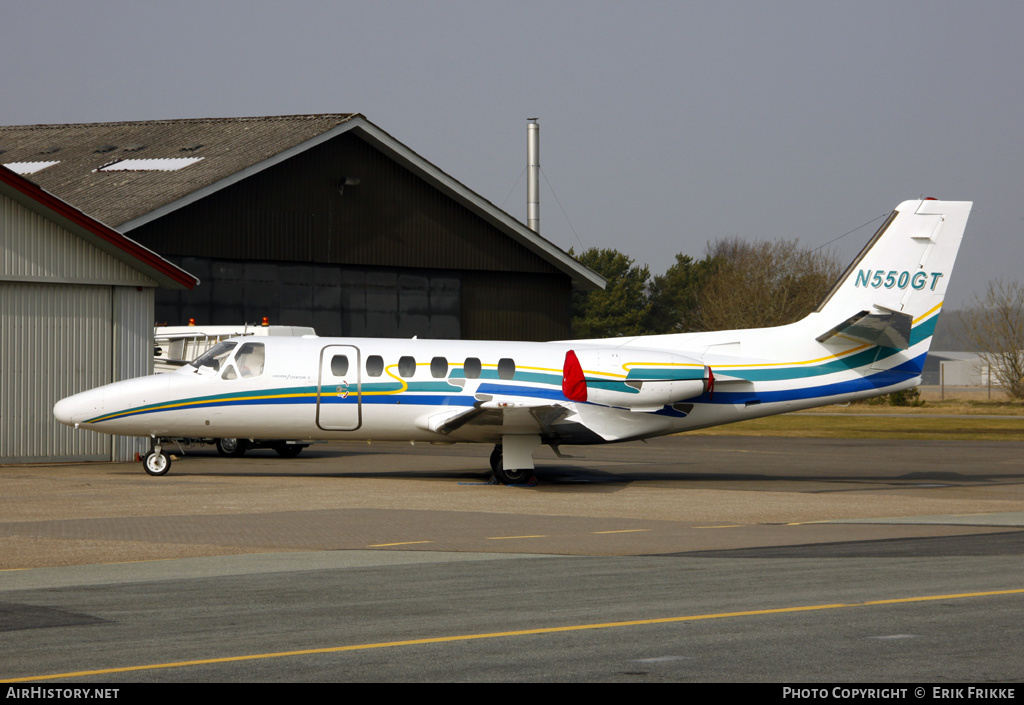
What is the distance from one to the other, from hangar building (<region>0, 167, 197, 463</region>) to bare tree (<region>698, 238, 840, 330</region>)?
4935 centimetres

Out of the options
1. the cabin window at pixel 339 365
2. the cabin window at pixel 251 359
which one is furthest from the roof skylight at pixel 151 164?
the cabin window at pixel 339 365

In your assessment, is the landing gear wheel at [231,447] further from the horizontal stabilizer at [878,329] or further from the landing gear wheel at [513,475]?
the horizontal stabilizer at [878,329]

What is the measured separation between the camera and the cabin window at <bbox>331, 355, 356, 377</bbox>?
22.9 metres

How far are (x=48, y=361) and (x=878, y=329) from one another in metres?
18.2

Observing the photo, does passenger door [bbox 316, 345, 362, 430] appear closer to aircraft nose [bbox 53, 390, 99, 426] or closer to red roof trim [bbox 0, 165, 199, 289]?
aircraft nose [bbox 53, 390, 99, 426]

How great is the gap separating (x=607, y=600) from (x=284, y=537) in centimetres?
582

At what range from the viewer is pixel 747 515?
18.0m

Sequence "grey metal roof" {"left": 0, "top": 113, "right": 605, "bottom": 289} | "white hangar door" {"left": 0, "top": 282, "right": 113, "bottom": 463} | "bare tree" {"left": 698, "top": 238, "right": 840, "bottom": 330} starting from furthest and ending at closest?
"bare tree" {"left": 698, "top": 238, "right": 840, "bottom": 330}
"grey metal roof" {"left": 0, "top": 113, "right": 605, "bottom": 289}
"white hangar door" {"left": 0, "top": 282, "right": 113, "bottom": 463}

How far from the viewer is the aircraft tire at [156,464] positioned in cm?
2322

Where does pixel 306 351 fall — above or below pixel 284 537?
above

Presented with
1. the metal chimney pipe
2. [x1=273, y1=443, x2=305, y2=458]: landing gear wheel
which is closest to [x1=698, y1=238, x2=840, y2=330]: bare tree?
the metal chimney pipe
